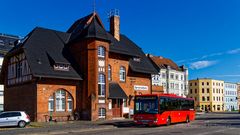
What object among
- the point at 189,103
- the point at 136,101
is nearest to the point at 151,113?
the point at 136,101

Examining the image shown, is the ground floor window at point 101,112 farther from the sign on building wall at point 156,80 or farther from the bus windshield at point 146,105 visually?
the sign on building wall at point 156,80

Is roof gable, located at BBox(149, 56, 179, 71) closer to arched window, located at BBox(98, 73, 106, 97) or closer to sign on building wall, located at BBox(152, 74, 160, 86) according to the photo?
sign on building wall, located at BBox(152, 74, 160, 86)

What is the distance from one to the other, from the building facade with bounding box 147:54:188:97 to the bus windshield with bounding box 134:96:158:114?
5651 centimetres

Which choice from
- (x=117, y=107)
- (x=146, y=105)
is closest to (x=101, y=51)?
(x=117, y=107)

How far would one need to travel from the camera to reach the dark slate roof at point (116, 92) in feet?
140

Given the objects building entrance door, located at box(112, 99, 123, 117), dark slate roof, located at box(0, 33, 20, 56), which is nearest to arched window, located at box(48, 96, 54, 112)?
building entrance door, located at box(112, 99, 123, 117)

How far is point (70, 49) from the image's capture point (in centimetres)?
4325

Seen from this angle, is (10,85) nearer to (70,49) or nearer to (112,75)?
(70,49)

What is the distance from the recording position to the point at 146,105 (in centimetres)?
3058

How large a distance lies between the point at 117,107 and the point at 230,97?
108m

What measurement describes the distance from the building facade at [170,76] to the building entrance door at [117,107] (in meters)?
42.9

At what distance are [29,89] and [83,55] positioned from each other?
7.43 metres

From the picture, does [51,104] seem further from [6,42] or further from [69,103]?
[6,42]

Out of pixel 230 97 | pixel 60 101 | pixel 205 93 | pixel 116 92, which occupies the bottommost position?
pixel 230 97
